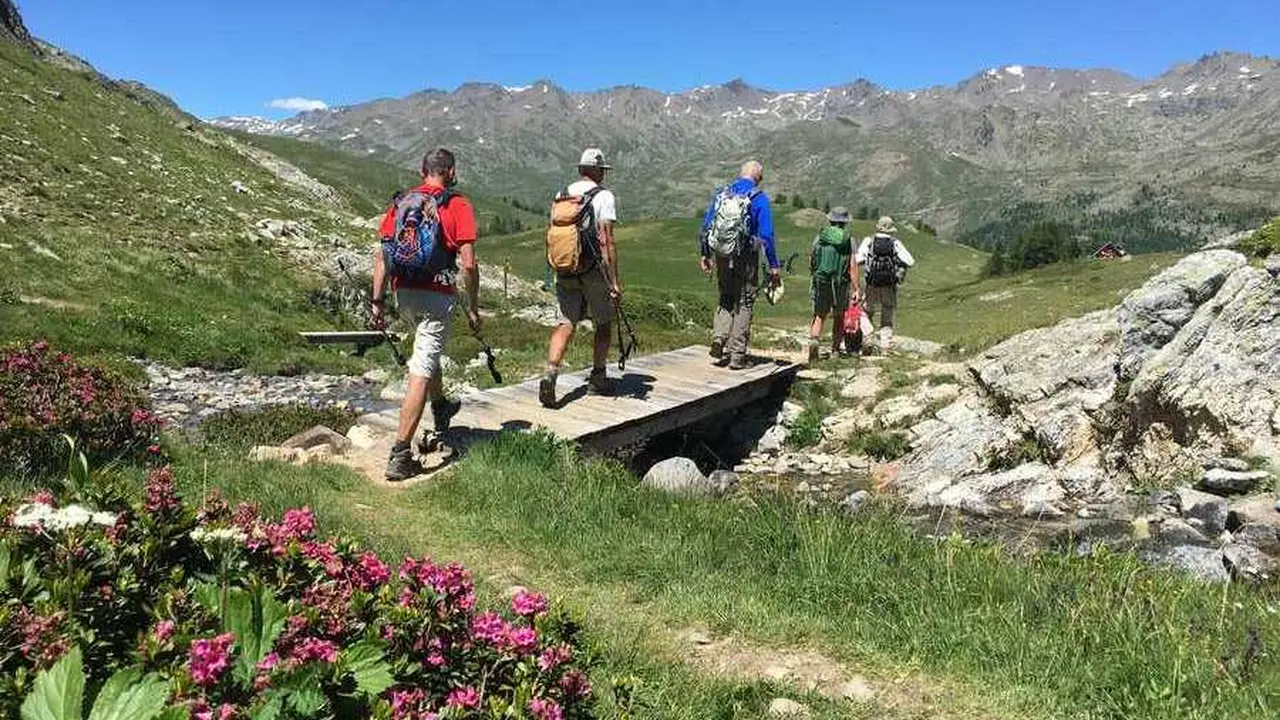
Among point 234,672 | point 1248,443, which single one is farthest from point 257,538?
point 1248,443

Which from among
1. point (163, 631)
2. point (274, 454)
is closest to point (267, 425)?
point (274, 454)

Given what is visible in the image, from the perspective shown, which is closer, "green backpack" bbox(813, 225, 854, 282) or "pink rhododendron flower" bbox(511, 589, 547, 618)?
"pink rhododendron flower" bbox(511, 589, 547, 618)

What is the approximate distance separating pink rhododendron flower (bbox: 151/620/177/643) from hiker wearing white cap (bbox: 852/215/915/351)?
16.1 meters

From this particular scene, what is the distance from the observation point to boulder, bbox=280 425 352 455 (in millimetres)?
9547

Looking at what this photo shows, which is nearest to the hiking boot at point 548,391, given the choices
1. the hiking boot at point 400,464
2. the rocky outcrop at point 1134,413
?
the hiking boot at point 400,464

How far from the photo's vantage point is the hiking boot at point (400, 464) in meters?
8.55

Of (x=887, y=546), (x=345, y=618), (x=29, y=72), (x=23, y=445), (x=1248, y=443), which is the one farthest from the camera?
(x=29, y=72)

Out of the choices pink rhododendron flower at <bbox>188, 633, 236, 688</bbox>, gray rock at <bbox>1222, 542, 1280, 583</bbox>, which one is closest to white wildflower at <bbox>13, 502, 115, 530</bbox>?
pink rhododendron flower at <bbox>188, 633, 236, 688</bbox>

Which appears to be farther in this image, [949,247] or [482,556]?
[949,247]

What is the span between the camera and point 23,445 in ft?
24.2

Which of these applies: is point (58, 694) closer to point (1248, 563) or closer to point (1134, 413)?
point (1248, 563)

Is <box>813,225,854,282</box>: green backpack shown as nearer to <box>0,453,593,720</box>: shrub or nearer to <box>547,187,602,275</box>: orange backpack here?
<box>547,187,602,275</box>: orange backpack

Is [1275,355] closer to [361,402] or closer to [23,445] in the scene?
[23,445]

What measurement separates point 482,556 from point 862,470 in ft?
24.7
